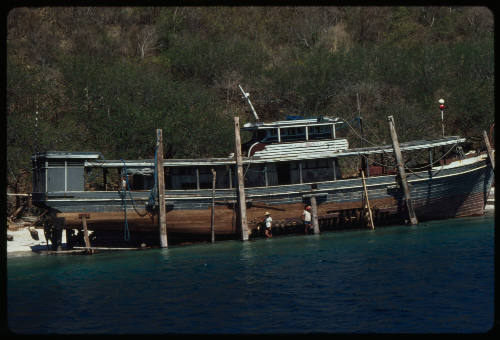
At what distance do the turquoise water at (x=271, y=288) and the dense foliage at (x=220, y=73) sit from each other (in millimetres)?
11765

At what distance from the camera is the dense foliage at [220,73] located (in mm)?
44688

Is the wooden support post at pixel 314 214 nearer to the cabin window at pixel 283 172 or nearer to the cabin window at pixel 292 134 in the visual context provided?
the cabin window at pixel 283 172

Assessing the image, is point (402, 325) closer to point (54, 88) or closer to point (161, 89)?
point (161, 89)

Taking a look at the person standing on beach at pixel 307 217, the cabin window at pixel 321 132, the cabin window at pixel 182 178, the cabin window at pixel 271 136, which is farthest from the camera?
the cabin window at pixel 321 132

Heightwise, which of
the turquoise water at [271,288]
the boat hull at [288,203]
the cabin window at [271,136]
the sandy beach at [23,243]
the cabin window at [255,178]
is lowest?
the turquoise water at [271,288]

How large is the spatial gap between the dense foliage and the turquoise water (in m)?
11.8

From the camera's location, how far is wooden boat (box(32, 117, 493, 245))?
2895cm

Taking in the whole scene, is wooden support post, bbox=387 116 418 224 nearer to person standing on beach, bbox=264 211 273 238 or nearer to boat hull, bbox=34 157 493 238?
boat hull, bbox=34 157 493 238

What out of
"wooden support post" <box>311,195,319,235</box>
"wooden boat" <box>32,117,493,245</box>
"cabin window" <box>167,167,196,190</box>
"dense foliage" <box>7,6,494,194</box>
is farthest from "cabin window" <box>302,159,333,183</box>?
"cabin window" <box>167,167,196,190</box>

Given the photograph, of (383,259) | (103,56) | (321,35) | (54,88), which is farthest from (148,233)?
(321,35)

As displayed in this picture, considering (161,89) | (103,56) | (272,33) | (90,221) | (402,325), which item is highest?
(272,33)

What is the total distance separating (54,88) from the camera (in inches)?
2051

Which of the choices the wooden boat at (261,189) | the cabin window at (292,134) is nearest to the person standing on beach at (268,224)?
the wooden boat at (261,189)

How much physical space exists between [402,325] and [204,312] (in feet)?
18.0
